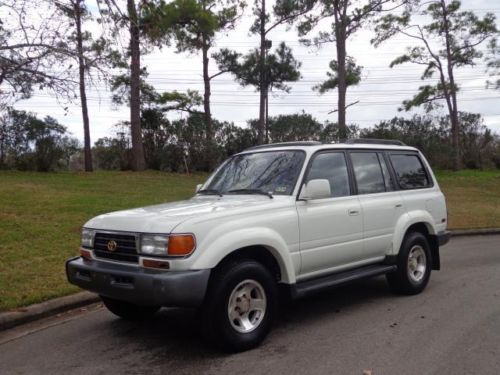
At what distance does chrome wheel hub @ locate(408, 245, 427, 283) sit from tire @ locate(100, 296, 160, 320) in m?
3.27

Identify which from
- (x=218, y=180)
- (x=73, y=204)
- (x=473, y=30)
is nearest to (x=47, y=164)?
(x=73, y=204)

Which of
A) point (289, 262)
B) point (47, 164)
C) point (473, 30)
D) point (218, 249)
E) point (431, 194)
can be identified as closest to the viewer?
point (218, 249)

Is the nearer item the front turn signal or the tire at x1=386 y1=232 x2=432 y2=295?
the front turn signal

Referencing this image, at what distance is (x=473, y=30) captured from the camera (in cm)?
3312

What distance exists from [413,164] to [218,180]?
9.30 ft

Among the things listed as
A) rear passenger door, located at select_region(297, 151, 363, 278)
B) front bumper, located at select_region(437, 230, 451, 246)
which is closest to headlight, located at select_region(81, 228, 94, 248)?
rear passenger door, located at select_region(297, 151, 363, 278)

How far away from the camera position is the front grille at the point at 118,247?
474 cm

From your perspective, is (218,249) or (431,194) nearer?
(218,249)

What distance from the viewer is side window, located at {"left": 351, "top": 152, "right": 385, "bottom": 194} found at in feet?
20.8

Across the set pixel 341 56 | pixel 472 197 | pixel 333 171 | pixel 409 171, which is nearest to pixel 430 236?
pixel 409 171

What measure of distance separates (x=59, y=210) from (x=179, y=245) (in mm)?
8560

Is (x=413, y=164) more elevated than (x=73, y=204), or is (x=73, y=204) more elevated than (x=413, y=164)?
(x=413, y=164)

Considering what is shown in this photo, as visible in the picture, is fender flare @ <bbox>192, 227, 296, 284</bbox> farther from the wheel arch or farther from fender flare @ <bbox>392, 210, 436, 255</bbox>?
the wheel arch

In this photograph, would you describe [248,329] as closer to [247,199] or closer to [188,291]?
[188,291]
